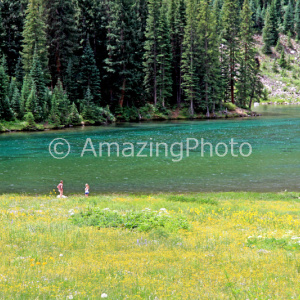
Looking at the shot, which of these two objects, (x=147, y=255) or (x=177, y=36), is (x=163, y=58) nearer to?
(x=177, y=36)

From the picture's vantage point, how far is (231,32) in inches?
3356

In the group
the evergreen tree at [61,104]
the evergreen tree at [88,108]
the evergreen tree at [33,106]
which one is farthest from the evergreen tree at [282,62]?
the evergreen tree at [33,106]

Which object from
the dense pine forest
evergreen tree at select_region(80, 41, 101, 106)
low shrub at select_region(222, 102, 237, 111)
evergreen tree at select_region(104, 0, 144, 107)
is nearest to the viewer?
the dense pine forest

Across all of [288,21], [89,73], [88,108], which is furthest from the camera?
[288,21]

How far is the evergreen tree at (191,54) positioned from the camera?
77.8 meters

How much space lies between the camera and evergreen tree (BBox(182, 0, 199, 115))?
255 ft

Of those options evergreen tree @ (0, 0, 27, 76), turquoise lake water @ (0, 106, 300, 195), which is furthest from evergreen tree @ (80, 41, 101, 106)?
turquoise lake water @ (0, 106, 300, 195)

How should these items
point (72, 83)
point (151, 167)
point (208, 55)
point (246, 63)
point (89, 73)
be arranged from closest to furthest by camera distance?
point (151, 167), point (72, 83), point (89, 73), point (208, 55), point (246, 63)

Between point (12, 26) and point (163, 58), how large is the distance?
32.6 m

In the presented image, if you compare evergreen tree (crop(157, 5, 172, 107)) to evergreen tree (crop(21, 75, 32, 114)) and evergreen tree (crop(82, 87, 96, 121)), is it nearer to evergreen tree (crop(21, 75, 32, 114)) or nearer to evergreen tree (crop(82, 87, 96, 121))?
evergreen tree (crop(82, 87, 96, 121))

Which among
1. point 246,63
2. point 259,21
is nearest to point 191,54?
point 246,63

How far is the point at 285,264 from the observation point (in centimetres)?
859

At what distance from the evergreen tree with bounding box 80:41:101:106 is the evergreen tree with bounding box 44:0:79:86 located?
3.56m

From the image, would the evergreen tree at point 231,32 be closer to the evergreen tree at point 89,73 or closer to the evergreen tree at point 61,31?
the evergreen tree at point 89,73
